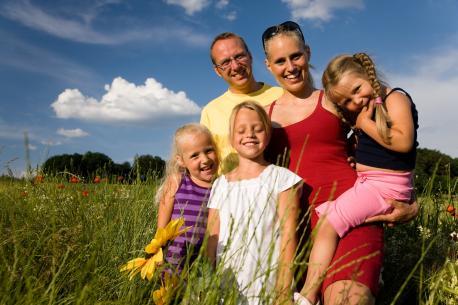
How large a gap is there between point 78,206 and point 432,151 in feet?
115

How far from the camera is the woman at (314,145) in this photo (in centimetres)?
255

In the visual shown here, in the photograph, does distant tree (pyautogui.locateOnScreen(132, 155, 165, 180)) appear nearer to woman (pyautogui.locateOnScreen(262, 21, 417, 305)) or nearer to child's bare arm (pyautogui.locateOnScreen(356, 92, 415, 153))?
woman (pyautogui.locateOnScreen(262, 21, 417, 305))

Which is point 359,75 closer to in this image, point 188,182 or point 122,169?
point 188,182

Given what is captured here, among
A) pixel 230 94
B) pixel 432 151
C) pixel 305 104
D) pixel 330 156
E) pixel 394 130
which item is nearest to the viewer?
pixel 394 130

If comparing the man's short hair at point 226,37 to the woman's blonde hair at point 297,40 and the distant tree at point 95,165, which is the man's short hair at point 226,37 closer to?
the woman's blonde hair at point 297,40

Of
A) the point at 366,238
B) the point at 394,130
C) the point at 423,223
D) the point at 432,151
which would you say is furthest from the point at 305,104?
the point at 432,151

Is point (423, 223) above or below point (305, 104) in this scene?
below

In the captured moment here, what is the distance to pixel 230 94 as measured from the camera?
150 inches

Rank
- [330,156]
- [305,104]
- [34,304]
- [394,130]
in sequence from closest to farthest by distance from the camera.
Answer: [34,304] → [394,130] → [330,156] → [305,104]

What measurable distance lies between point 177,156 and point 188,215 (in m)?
0.44

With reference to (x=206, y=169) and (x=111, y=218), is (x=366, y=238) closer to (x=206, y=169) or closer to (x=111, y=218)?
(x=206, y=169)

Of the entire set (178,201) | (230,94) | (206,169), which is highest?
(230,94)

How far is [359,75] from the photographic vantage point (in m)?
2.81

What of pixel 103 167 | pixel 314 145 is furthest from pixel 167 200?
pixel 103 167
